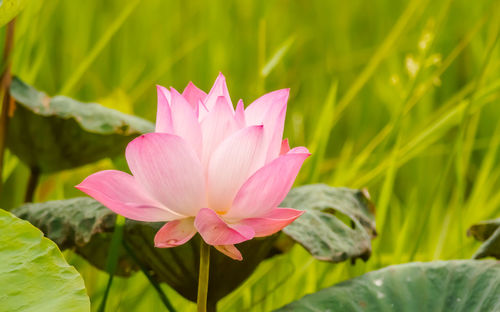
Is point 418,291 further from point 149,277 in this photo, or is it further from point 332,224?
point 149,277

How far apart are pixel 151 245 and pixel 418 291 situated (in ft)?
0.87

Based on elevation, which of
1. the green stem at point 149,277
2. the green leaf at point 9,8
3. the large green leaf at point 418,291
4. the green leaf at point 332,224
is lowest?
the green stem at point 149,277

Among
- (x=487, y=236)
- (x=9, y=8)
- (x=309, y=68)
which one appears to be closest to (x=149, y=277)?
(x=9, y=8)

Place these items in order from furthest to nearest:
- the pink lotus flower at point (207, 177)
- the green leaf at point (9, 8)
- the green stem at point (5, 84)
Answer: the green stem at point (5, 84) < the green leaf at point (9, 8) < the pink lotus flower at point (207, 177)

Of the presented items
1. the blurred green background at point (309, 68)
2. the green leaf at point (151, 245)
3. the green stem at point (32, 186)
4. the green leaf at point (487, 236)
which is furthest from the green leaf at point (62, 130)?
the green leaf at point (487, 236)

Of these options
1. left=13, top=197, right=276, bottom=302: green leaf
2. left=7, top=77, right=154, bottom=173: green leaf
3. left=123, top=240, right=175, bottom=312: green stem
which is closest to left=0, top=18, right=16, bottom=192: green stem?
left=7, top=77, right=154, bottom=173: green leaf

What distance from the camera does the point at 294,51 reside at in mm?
2156

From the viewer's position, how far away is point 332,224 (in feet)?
2.08

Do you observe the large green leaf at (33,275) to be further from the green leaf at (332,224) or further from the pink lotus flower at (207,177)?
the green leaf at (332,224)

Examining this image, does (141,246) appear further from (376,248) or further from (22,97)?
(376,248)

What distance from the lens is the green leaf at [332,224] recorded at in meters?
0.58

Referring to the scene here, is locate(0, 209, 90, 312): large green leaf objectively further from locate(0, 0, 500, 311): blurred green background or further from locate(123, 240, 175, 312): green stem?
locate(0, 0, 500, 311): blurred green background

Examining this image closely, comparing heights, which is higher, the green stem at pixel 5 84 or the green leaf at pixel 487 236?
the green stem at pixel 5 84

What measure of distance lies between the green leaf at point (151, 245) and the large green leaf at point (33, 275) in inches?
4.9
